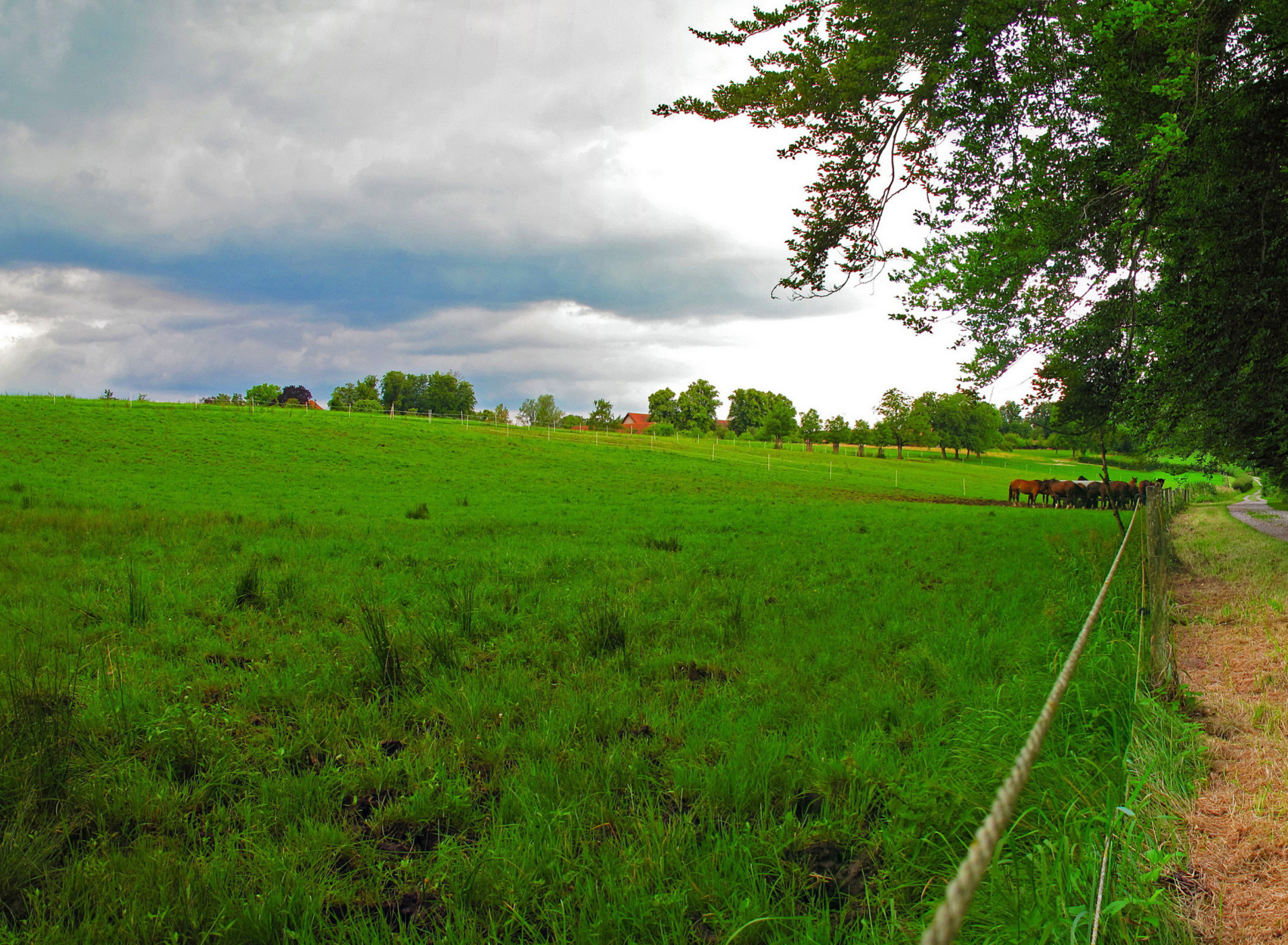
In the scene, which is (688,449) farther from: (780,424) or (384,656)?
(384,656)

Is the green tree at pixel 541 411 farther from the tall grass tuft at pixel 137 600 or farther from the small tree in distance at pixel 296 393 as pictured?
the tall grass tuft at pixel 137 600

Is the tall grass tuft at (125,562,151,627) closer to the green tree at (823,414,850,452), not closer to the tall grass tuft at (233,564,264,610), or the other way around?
the tall grass tuft at (233,564,264,610)

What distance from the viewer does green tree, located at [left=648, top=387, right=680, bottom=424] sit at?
138625mm

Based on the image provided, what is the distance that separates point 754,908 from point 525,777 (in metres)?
1.54

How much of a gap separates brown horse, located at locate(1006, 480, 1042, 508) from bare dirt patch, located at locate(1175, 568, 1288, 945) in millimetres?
38256

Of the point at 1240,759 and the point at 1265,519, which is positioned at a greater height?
the point at 1240,759

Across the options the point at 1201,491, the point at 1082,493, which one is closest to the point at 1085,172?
the point at 1082,493

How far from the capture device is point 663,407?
141 meters

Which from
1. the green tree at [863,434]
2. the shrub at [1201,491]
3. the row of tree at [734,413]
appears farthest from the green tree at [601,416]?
the shrub at [1201,491]

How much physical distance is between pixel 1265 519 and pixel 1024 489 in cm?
2043

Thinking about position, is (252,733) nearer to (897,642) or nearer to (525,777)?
(525,777)

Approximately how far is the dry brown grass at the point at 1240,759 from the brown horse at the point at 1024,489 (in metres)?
35.2

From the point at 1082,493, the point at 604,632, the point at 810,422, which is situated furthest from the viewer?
the point at 810,422

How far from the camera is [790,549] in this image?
12.9m
